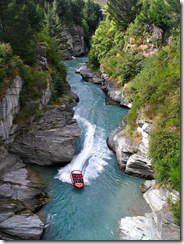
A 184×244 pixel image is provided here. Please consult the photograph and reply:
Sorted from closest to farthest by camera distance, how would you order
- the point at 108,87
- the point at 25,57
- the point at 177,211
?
the point at 177,211
the point at 25,57
the point at 108,87

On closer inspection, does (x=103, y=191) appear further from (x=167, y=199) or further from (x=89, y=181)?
(x=167, y=199)

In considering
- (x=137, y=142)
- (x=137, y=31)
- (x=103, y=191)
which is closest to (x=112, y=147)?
(x=137, y=142)

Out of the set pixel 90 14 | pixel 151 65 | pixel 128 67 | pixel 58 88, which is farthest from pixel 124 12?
pixel 90 14

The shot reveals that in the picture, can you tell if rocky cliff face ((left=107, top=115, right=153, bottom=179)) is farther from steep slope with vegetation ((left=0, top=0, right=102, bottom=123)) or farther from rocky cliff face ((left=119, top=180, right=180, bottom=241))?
steep slope with vegetation ((left=0, top=0, right=102, bottom=123))

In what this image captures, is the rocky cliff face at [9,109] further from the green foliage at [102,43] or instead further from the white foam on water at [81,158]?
the green foliage at [102,43]

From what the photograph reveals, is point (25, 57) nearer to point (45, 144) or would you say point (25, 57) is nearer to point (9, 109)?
point (9, 109)

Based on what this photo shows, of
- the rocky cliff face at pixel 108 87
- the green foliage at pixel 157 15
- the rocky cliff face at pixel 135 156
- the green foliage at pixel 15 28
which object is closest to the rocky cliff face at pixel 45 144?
the rocky cliff face at pixel 135 156

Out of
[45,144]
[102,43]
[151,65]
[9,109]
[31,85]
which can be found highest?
[151,65]

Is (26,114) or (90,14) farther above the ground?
(90,14)
